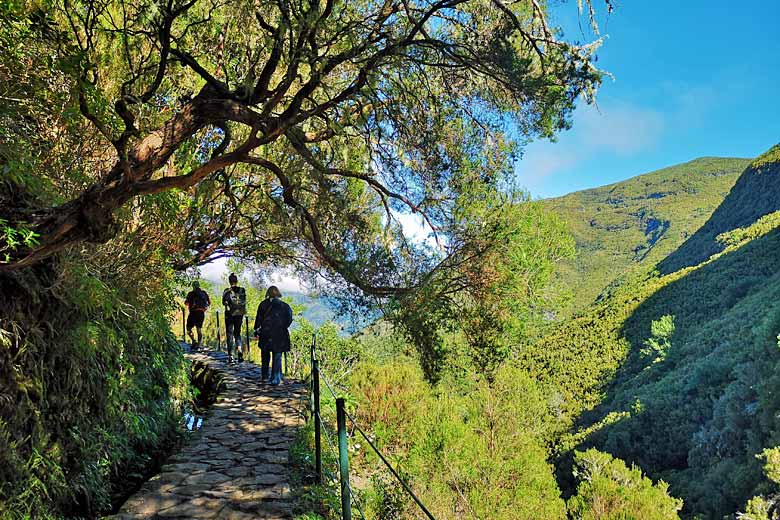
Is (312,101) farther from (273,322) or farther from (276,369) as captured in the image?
(276,369)

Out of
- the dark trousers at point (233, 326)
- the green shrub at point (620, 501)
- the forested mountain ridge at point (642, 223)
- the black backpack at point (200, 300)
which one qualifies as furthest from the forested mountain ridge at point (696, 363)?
the forested mountain ridge at point (642, 223)

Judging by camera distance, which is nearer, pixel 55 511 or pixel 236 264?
pixel 55 511

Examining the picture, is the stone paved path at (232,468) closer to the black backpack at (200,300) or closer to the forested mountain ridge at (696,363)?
the black backpack at (200,300)

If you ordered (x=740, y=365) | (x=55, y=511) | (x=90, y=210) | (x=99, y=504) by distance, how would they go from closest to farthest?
(x=90, y=210) → (x=55, y=511) → (x=99, y=504) → (x=740, y=365)

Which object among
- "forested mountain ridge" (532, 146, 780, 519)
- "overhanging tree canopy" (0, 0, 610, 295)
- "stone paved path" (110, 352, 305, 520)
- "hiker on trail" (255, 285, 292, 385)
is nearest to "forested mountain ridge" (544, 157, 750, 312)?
"forested mountain ridge" (532, 146, 780, 519)

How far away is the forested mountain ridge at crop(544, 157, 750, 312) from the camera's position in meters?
135

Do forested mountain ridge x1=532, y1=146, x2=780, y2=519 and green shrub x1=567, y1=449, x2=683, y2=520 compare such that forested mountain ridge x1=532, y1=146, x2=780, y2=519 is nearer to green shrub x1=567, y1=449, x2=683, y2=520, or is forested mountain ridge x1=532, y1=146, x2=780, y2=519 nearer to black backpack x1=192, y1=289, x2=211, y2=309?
green shrub x1=567, y1=449, x2=683, y2=520

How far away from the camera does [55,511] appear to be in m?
3.26

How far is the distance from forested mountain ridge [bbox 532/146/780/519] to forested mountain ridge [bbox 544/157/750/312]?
31.1 metres

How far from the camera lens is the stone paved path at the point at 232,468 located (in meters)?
3.99

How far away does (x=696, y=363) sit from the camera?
49406 millimetres

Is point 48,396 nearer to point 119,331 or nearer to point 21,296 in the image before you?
point 21,296

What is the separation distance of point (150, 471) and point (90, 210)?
3196mm

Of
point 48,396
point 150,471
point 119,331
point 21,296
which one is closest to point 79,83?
point 21,296
